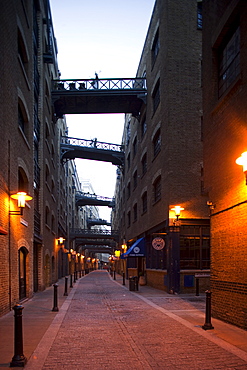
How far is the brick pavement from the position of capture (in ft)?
22.1

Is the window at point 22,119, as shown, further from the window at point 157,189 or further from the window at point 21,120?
the window at point 157,189

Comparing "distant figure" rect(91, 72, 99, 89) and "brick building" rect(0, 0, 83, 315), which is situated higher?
"distant figure" rect(91, 72, 99, 89)

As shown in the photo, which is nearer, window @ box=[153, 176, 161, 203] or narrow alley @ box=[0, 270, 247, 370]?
narrow alley @ box=[0, 270, 247, 370]

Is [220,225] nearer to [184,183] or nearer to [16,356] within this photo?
[16,356]

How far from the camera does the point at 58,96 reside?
28.9 meters

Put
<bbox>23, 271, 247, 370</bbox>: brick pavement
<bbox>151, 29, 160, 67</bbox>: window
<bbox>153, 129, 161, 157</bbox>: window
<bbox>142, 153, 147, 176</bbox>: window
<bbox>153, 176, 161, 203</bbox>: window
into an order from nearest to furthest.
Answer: <bbox>23, 271, 247, 370</bbox>: brick pavement → <bbox>153, 176, 161, 203</bbox>: window → <bbox>153, 129, 161, 157</bbox>: window → <bbox>151, 29, 160, 67</bbox>: window → <bbox>142, 153, 147, 176</bbox>: window

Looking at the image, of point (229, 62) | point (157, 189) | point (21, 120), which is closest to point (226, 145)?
point (229, 62)

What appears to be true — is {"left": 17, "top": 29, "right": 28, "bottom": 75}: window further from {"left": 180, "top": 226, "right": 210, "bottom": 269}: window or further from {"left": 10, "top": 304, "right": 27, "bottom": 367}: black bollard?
{"left": 10, "top": 304, "right": 27, "bottom": 367}: black bollard

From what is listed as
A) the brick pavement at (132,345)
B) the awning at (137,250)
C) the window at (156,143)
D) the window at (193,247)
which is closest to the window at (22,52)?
the window at (156,143)

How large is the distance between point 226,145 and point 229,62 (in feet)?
8.12

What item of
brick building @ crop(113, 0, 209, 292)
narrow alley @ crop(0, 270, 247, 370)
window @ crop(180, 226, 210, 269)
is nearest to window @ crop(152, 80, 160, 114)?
brick building @ crop(113, 0, 209, 292)

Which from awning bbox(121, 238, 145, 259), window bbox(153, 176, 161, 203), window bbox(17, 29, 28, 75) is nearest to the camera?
window bbox(17, 29, 28, 75)

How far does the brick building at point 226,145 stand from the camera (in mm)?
9911

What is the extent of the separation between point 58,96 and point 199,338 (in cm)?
2346
